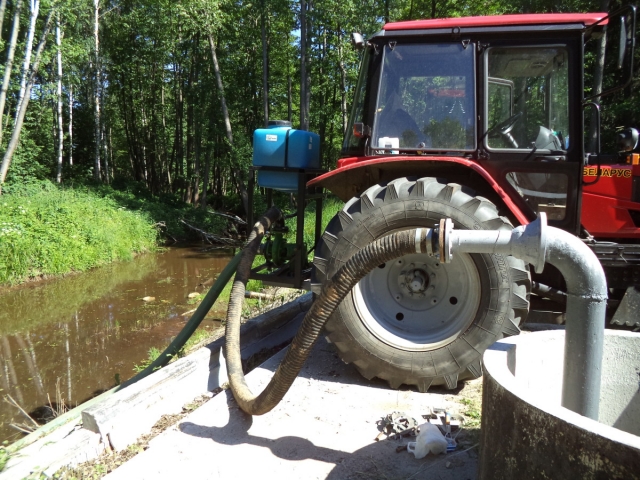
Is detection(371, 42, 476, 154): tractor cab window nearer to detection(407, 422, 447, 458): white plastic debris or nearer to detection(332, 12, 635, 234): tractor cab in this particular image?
detection(332, 12, 635, 234): tractor cab

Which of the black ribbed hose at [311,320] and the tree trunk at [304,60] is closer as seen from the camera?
the black ribbed hose at [311,320]

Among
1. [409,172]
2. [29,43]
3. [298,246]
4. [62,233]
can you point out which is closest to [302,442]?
[298,246]

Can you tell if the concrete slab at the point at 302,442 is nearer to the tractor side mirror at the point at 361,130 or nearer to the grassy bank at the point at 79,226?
the tractor side mirror at the point at 361,130

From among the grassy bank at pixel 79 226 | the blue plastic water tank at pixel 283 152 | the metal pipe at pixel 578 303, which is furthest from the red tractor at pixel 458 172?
the grassy bank at pixel 79 226

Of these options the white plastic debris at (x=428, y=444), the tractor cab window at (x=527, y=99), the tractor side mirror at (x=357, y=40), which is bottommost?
the white plastic debris at (x=428, y=444)

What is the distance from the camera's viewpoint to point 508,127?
380 centimetres

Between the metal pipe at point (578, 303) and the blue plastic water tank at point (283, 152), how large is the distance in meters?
2.55

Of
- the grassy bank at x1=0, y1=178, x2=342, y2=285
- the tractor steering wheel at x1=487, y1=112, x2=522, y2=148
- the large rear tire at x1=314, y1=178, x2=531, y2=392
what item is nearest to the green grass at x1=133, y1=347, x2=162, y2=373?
the grassy bank at x1=0, y1=178, x2=342, y2=285

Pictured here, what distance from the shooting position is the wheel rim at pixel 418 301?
3.48m

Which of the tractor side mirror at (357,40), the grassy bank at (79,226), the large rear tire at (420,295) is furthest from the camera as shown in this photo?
the grassy bank at (79,226)

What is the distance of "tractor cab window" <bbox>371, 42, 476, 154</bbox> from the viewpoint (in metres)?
3.74

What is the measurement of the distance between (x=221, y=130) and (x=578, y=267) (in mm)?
20149

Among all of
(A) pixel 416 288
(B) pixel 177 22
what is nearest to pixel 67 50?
(B) pixel 177 22

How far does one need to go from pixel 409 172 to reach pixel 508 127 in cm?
82
